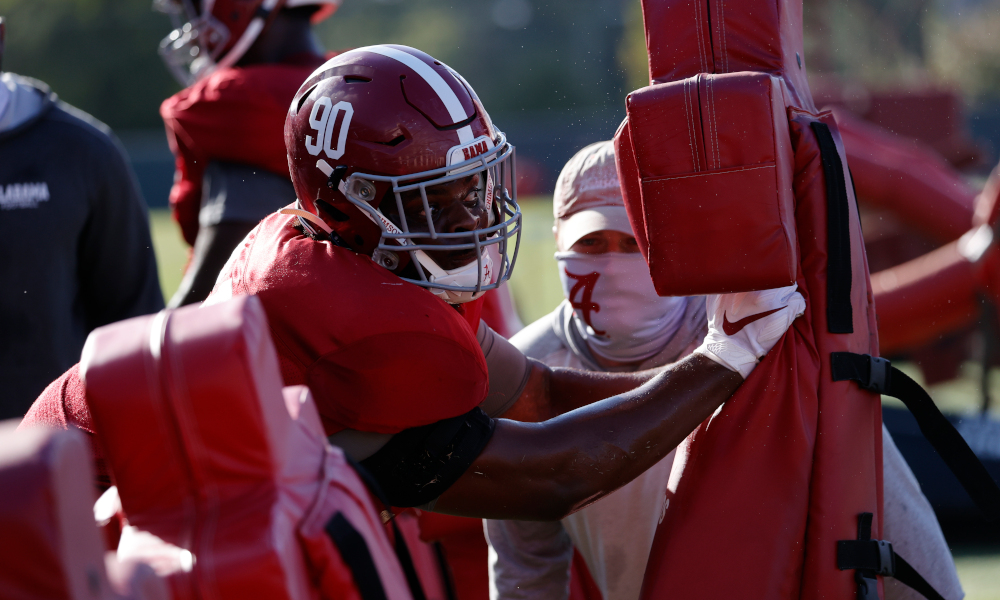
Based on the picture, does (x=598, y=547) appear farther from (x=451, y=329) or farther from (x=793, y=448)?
(x=451, y=329)

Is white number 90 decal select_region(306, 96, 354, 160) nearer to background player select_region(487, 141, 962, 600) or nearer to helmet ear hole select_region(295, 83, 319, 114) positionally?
helmet ear hole select_region(295, 83, 319, 114)

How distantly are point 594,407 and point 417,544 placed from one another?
1078mm

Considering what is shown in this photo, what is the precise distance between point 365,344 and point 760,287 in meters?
0.70

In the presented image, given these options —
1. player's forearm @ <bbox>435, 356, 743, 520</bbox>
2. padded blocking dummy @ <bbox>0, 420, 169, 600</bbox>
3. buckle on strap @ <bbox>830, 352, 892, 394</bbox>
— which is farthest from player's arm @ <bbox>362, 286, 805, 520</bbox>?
padded blocking dummy @ <bbox>0, 420, 169, 600</bbox>

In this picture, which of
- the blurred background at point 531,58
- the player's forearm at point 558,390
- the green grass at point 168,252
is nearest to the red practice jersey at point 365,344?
the player's forearm at point 558,390

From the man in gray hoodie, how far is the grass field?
54.8 inches

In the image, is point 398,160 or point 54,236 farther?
point 54,236

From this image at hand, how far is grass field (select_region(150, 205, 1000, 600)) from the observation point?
12.5 ft

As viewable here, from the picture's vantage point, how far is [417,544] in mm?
2719

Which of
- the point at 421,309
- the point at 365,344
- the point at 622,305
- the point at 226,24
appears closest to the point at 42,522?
the point at 365,344

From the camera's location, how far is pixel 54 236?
291 centimetres

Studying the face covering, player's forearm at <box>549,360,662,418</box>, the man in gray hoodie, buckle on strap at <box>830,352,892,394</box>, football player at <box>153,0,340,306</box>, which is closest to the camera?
buckle on strap at <box>830,352,892,394</box>

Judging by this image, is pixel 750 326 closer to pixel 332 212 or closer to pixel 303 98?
pixel 332 212

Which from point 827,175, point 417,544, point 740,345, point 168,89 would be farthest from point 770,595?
point 168,89
